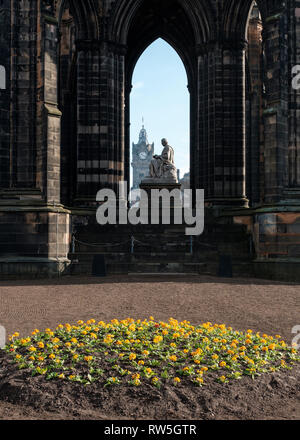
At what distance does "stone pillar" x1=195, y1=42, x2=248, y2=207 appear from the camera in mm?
20734

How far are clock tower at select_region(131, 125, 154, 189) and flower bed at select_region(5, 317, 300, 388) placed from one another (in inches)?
4540

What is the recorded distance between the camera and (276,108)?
53.0 feet

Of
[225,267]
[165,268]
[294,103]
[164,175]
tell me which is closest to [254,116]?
[164,175]

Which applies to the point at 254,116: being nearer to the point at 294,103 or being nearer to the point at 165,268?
the point at 294,103

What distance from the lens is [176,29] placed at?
1048 inches

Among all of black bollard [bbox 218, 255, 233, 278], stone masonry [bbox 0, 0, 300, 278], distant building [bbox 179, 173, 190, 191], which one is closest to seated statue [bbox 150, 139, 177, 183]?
stone masonry [bbox 0, 0, 300, 278]

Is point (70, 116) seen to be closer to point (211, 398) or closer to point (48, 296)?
point (48, 296)

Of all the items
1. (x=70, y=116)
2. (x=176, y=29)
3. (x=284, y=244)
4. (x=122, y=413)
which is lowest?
(x=122, y=413)

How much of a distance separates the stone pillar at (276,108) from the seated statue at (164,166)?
6.19 meters

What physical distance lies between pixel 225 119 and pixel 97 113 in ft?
18.8

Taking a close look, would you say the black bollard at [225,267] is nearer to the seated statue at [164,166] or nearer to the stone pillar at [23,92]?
the stone pillar at [23,92]

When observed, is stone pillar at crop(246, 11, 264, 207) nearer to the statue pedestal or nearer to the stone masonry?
the stone masonry

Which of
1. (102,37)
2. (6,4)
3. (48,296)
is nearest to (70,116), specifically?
(102,37)
